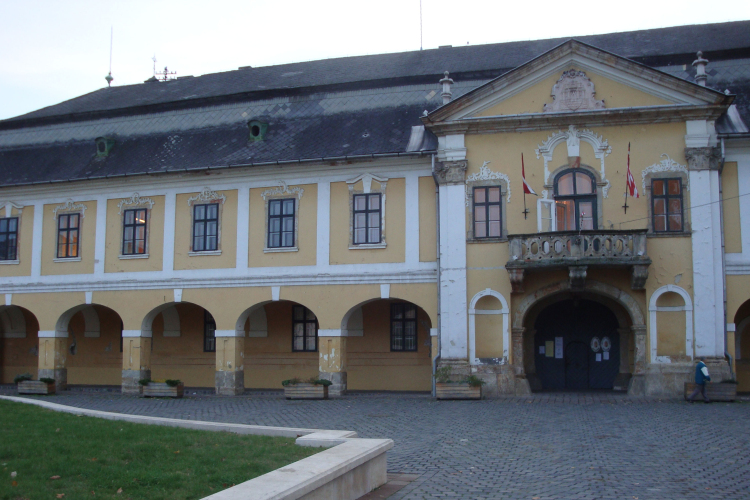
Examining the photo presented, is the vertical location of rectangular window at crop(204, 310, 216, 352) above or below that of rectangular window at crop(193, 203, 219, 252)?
below

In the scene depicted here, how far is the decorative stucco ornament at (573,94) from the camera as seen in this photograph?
20.7 m

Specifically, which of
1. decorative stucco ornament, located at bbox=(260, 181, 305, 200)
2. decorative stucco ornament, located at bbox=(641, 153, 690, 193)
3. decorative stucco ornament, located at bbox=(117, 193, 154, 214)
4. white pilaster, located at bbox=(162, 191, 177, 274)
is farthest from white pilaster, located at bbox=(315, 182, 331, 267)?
decorative stucco ornament, located at bbox=(641, 153, 690, 193)

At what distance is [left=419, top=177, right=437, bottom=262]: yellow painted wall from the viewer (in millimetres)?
21828

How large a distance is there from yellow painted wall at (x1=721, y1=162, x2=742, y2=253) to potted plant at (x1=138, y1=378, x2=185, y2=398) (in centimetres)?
1574

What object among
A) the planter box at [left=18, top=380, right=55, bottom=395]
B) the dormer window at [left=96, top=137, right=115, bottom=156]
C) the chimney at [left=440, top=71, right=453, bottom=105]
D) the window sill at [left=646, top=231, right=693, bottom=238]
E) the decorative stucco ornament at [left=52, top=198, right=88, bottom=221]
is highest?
the chimney at [left=440, top=71, right=453, bottom=105]

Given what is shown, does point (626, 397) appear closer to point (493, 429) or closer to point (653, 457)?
point (493, 429)

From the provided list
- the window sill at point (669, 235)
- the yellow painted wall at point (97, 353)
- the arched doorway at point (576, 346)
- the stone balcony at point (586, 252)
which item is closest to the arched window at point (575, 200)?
the stone balcony at point (586, 252)

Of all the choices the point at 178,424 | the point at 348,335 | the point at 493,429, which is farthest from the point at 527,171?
the point at 178,424

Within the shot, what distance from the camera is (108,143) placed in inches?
1037

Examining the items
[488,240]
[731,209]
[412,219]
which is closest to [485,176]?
[488,240]

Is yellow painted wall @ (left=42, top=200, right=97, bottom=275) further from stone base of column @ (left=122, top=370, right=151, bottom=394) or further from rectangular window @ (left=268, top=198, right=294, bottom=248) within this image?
rectangular window @ (left=268, top=198, right=294, bottom=248)

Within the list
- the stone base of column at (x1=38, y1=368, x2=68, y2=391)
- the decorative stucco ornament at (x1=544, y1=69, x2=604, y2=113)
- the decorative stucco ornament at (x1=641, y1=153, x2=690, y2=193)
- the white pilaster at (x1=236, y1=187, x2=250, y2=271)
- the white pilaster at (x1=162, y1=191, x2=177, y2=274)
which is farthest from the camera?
the stone base of column at (x1=38, y1=368, x2=68, y2=391)

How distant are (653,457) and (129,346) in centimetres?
1786

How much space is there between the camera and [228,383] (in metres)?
23.1
